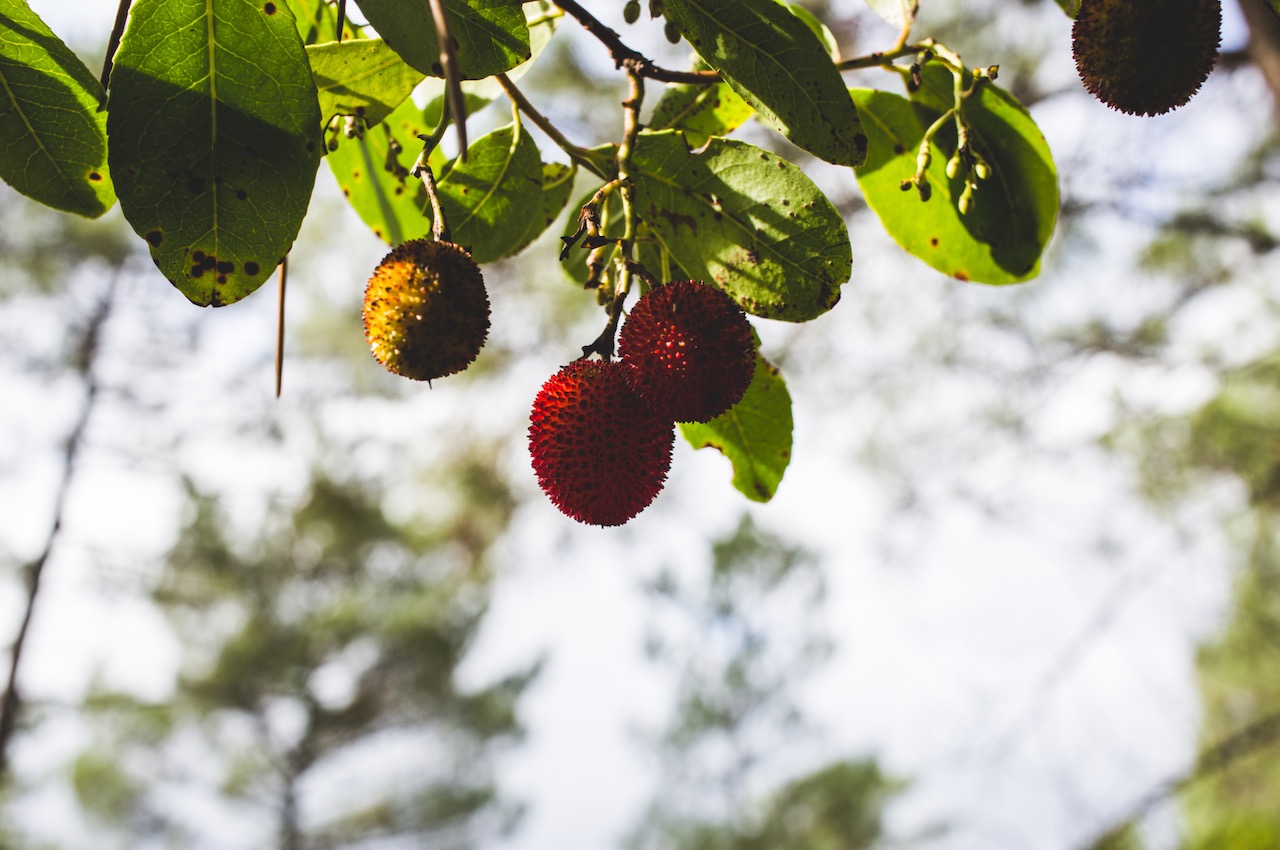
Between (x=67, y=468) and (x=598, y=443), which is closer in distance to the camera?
(x=598, y=443)

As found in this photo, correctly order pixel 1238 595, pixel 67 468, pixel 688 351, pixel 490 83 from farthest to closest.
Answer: pixel 1238 595, pixel 67 468, pixel 490 83, pixel 688 351

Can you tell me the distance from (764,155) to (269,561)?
30.1 ft

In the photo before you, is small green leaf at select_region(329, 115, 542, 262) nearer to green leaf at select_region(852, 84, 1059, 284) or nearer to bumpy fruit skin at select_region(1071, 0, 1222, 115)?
green leaf at select_region(852, 84, 1059, 284)

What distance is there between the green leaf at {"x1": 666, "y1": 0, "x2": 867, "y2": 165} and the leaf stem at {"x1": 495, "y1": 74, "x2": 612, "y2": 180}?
149 mm

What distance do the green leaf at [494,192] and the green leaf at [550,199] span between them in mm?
12

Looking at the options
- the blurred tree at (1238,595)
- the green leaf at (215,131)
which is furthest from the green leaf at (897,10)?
the blurred tree at (1238,595)

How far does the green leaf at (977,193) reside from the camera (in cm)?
77

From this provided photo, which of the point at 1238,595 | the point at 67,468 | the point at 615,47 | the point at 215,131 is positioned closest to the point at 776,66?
the point at 615,47

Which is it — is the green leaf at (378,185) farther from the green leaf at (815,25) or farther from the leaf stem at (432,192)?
the green leaf at (815,25)

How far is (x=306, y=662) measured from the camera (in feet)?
29.3

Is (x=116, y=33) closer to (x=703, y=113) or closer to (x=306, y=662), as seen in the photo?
(x=703, y=113)

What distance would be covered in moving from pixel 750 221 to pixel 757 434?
0.21m

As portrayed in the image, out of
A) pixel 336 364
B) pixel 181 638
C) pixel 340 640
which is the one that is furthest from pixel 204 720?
pixel 336 364

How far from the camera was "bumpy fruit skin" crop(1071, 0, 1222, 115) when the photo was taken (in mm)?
651
